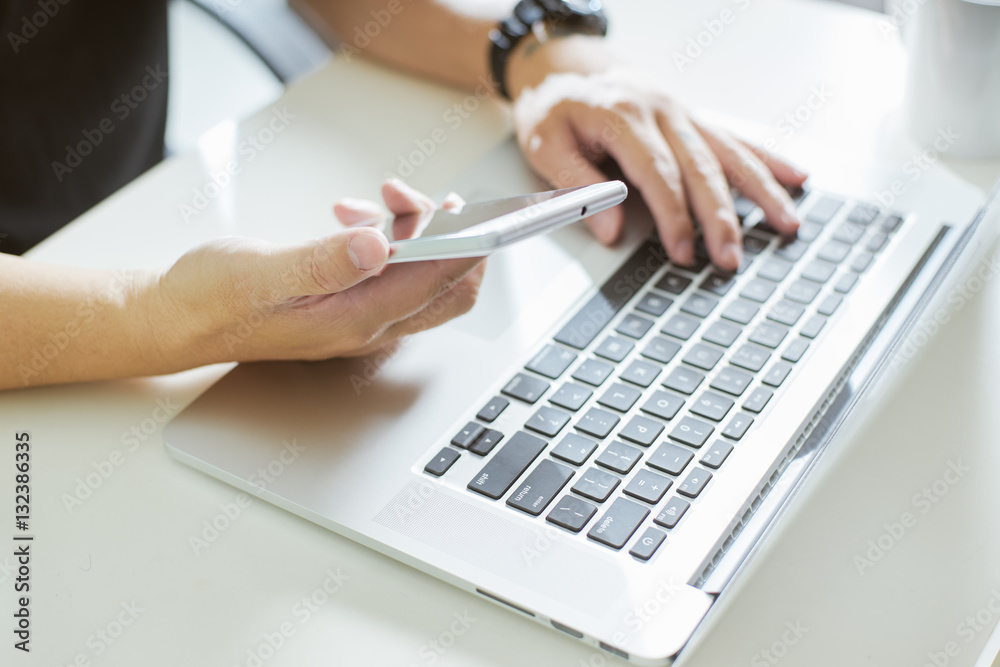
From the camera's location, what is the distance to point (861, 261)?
2.38 ft

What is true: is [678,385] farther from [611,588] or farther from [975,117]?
[975,117]

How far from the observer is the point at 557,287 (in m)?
0.74

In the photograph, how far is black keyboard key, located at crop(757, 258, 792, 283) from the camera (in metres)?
0.73

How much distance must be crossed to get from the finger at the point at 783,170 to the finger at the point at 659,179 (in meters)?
0.09

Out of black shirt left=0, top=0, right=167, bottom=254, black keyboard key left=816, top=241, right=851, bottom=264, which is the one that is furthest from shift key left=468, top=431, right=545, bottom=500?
black shirt left=0, top=0, right=167, bottom=254

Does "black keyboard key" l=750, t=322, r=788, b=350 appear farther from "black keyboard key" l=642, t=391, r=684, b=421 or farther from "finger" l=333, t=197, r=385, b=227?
"finger" l=333, t=197, r=385, b=227

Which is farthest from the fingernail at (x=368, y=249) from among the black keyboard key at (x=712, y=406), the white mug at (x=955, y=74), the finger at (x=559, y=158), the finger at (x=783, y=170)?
the white mug at (x=955, y=74)

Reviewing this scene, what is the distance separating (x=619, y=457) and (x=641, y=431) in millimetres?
29

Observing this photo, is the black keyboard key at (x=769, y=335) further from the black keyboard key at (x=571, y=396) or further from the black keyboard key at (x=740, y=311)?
the black keyboard key at (x=571, y=396)

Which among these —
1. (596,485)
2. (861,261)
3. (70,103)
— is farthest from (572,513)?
(70,103)

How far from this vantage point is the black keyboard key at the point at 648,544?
20.0 inches

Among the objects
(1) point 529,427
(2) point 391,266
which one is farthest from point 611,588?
(2) point 391,266

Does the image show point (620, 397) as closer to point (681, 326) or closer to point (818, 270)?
point (681, 326)

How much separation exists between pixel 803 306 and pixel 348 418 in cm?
35
